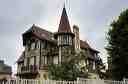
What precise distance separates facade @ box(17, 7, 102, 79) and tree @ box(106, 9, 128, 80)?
11.3 m

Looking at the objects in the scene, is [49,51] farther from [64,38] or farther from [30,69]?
[30,69]

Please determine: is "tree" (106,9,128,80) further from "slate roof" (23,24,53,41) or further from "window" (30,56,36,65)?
"window" (30,56,36,65)

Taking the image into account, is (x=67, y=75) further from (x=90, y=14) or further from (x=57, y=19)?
(x=57, y=19)

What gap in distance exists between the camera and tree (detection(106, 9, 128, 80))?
19484 mm

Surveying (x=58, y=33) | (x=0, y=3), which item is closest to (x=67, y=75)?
(x=0, y=3)

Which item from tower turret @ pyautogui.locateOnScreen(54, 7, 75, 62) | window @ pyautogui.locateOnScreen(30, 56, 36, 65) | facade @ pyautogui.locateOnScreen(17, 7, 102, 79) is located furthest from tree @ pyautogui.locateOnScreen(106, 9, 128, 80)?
window @ pyautogui.locateOnScreen(30, 56, 36, 65)

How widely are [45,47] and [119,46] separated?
607 inches

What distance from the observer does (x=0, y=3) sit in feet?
58.1

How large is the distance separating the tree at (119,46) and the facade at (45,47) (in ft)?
36.9

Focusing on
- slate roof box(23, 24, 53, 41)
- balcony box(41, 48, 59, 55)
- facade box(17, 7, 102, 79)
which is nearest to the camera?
facade box(17, 7, 102, 79)

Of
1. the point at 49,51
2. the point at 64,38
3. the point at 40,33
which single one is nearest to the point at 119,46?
the point at 64,38

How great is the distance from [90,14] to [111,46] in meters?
3.79

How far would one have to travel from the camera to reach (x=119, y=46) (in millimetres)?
19781

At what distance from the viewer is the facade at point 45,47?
106 feet
